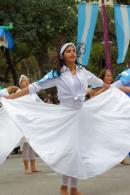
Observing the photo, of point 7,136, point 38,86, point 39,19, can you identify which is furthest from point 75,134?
point 39,19

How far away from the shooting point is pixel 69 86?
7785 millimetres

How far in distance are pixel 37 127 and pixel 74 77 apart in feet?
2.53

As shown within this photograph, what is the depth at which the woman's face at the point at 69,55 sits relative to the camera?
7844 mm

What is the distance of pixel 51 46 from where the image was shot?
32.1m

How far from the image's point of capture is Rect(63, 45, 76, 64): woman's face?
25.7ft

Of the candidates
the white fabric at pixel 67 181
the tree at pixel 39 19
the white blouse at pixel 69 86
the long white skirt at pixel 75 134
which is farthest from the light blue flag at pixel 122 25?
the white fabric at pixel 67 181

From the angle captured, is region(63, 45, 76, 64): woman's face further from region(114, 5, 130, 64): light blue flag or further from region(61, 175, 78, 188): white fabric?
region(114, 5, 130, 64): light blue flag

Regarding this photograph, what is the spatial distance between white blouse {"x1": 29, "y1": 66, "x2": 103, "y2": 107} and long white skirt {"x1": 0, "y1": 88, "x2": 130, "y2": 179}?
0.12 meters

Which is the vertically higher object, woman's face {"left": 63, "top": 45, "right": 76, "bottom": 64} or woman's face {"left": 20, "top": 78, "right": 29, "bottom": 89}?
woman's face {"left": 63, "top": 45, "right": 76, "bottom": 64}

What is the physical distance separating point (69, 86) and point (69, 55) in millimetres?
382

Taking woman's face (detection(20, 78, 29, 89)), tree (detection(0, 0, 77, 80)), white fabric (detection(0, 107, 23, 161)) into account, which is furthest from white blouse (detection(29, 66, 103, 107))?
tree (detection(0, 0, 77, 80))

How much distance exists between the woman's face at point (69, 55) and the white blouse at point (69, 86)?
96 millimetres

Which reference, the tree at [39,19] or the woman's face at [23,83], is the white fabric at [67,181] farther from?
the tree at [39,19]

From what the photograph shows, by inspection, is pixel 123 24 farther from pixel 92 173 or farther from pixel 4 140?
pixel 92 173
